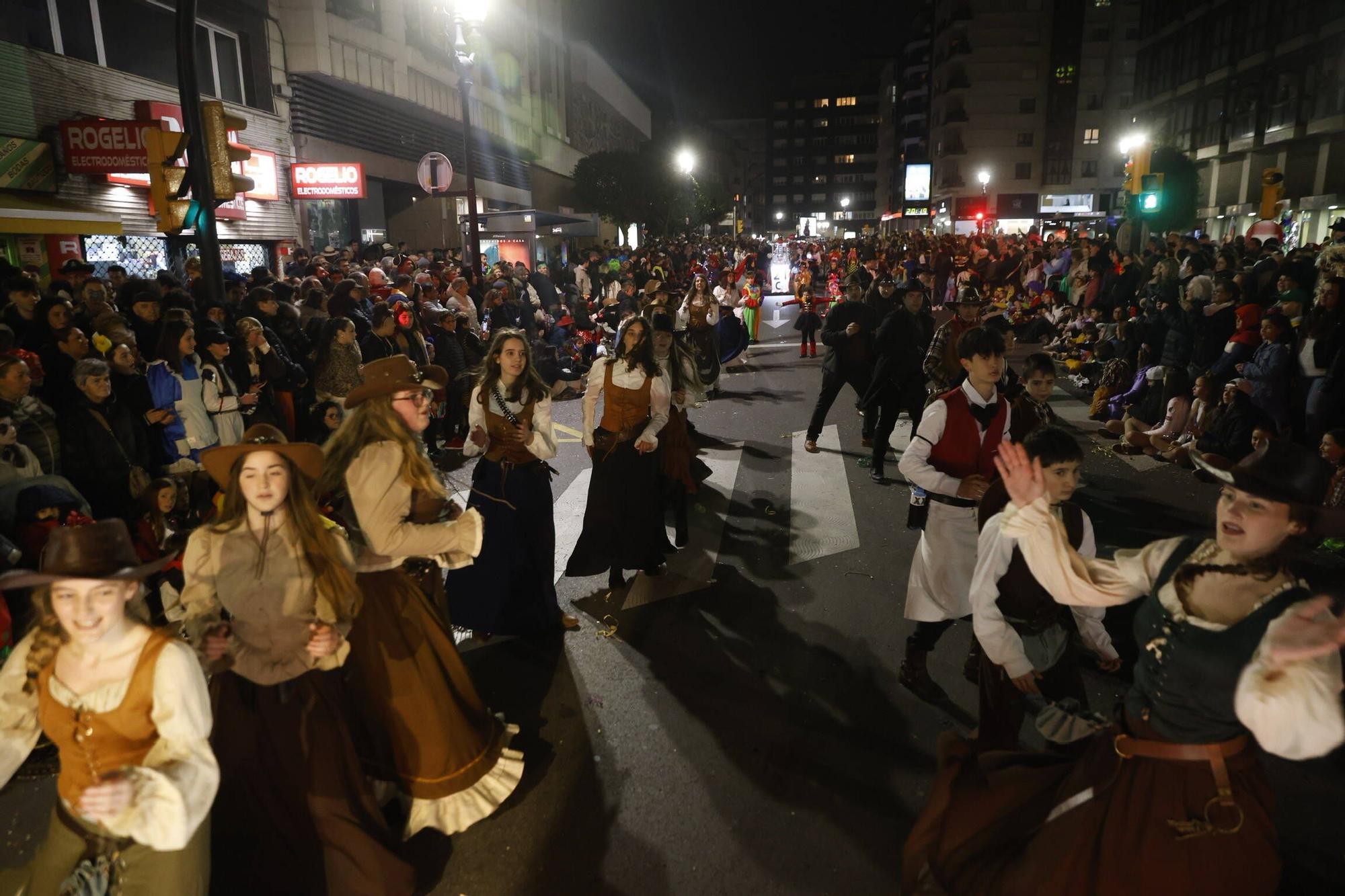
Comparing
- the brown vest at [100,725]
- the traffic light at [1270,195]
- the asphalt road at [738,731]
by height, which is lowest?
the asphalt road at [738,731]

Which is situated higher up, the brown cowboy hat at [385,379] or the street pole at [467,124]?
the street pole at [467,124]

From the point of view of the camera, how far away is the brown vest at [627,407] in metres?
6.15

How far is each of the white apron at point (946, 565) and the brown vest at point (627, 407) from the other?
7.68 ft

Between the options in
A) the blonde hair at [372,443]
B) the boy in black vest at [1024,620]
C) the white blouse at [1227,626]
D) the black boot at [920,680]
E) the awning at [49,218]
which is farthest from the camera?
the awning at [49,218]

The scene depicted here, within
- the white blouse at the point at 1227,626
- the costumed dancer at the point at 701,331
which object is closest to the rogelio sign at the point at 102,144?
the costumed dancer at the point at 701,331

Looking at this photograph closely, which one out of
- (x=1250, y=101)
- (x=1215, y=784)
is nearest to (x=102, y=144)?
(x=1215, y=784)

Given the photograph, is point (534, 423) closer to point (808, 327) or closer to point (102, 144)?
point (808, 327)

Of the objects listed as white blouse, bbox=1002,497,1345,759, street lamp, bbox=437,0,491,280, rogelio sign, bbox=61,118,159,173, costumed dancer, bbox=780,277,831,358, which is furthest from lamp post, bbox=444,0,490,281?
white blouse, bbox=1002,497,1345,759

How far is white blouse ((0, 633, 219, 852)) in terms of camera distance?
2.38 m

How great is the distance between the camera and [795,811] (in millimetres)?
3873

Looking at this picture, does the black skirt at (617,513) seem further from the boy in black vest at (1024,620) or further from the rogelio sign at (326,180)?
the rogelio sign at (326,180)

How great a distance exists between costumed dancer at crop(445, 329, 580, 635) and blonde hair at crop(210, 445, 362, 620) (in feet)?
6.38

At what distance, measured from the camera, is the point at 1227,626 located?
2.37 m

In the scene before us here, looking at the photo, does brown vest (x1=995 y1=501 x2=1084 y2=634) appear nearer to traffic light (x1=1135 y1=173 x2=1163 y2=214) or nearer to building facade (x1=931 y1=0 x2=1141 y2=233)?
traffic light (x1=1135 y1=173 x2=1163 y2=214)
